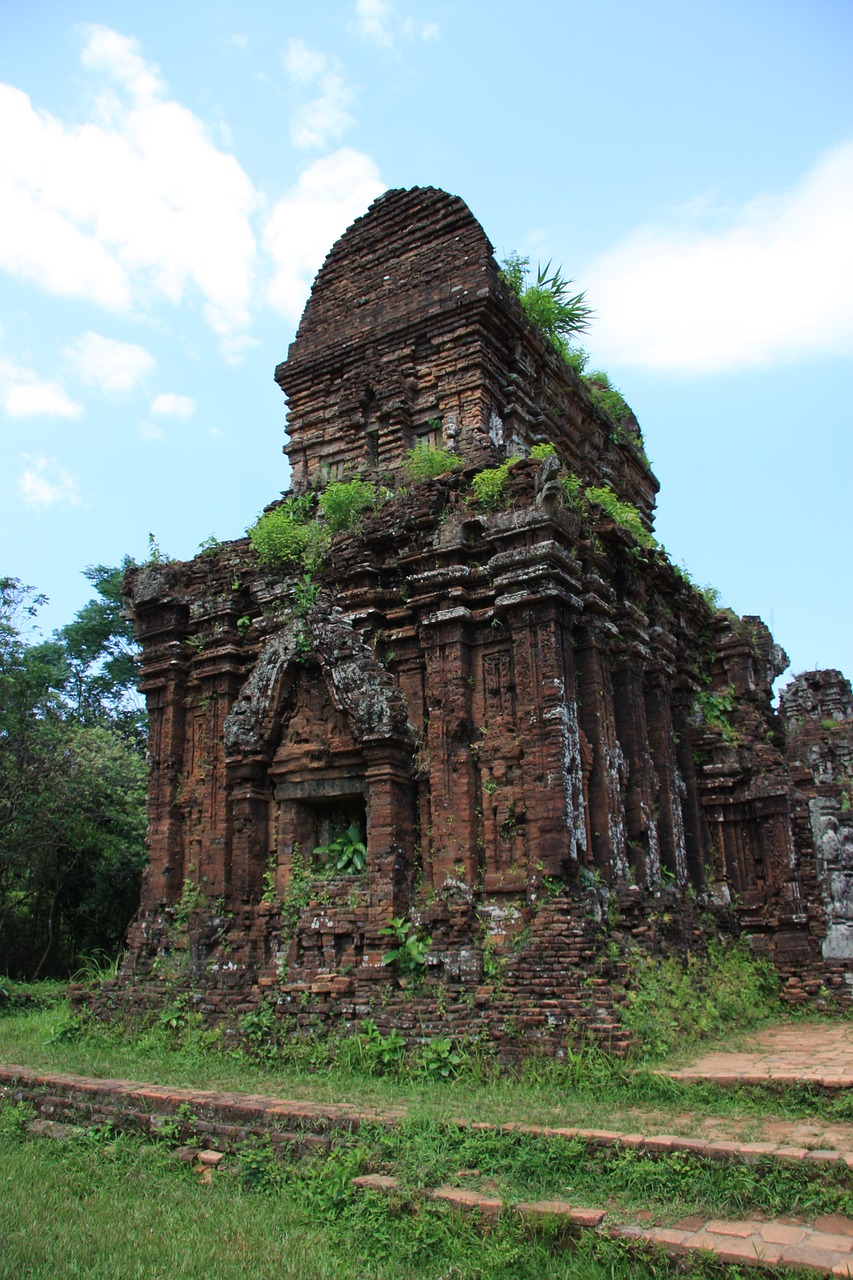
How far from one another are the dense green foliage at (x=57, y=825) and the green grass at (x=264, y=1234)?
14.6m

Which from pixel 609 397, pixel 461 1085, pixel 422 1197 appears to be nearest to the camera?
pixel 422 1197

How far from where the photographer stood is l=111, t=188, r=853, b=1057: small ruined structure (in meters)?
9.12

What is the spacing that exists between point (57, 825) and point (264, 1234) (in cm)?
1690

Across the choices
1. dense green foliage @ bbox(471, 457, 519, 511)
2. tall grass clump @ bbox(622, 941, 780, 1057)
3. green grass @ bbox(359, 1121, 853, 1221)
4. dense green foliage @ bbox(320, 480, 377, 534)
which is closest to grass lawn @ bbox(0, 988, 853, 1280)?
green grass @ bbox(359, 1121, 853, 1221)

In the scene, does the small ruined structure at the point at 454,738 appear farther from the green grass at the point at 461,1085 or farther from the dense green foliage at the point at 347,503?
the green grass at the point at 461,1085

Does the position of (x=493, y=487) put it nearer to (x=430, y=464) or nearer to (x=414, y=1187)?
(x=430, y=464)

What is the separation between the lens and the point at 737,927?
12641mm

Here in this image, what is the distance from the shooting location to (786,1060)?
310 inches

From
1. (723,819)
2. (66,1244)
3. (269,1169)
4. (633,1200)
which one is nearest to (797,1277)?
(633,1200)

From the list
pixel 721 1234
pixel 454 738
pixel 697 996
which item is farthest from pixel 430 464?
pixel 721 1234

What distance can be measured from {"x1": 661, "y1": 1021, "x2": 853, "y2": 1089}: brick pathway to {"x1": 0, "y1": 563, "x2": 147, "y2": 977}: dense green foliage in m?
15.6

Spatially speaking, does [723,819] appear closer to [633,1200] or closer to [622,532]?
[622,532]

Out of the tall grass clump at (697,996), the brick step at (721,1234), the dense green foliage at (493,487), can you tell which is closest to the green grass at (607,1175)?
the brick step at (721,1234)

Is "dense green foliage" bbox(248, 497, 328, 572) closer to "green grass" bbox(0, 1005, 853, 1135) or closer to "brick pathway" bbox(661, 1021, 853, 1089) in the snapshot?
"green grass" bbox(0, 1005, 853, 1135)
